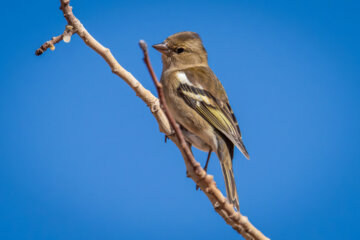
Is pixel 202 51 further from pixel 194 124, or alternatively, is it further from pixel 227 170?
pixel 227 170

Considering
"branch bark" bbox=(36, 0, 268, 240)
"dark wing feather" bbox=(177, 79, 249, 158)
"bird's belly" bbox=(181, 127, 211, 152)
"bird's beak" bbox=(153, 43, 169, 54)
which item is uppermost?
"bird's beak" bbox=(153, 43, 169, 54)

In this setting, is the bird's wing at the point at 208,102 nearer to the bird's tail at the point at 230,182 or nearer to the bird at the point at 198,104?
the bird at the point at 198,104

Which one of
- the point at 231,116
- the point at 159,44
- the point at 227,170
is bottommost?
the point at 227,170

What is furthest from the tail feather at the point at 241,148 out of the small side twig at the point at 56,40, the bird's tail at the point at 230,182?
the small side twig at the point at 56,40

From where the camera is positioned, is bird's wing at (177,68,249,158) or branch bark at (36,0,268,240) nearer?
branch bark at (36,0,268,240)

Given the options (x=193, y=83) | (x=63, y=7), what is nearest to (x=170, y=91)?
(x=193, y=83)

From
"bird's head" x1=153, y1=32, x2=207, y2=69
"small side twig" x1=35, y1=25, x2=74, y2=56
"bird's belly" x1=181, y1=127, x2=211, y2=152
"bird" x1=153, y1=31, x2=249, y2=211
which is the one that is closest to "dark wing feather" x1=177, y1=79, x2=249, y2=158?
"bird" x1=153, y1=31, x2=249, y2=211

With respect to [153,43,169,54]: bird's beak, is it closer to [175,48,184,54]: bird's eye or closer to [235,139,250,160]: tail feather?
[175,48,184,54]: bird's eye
